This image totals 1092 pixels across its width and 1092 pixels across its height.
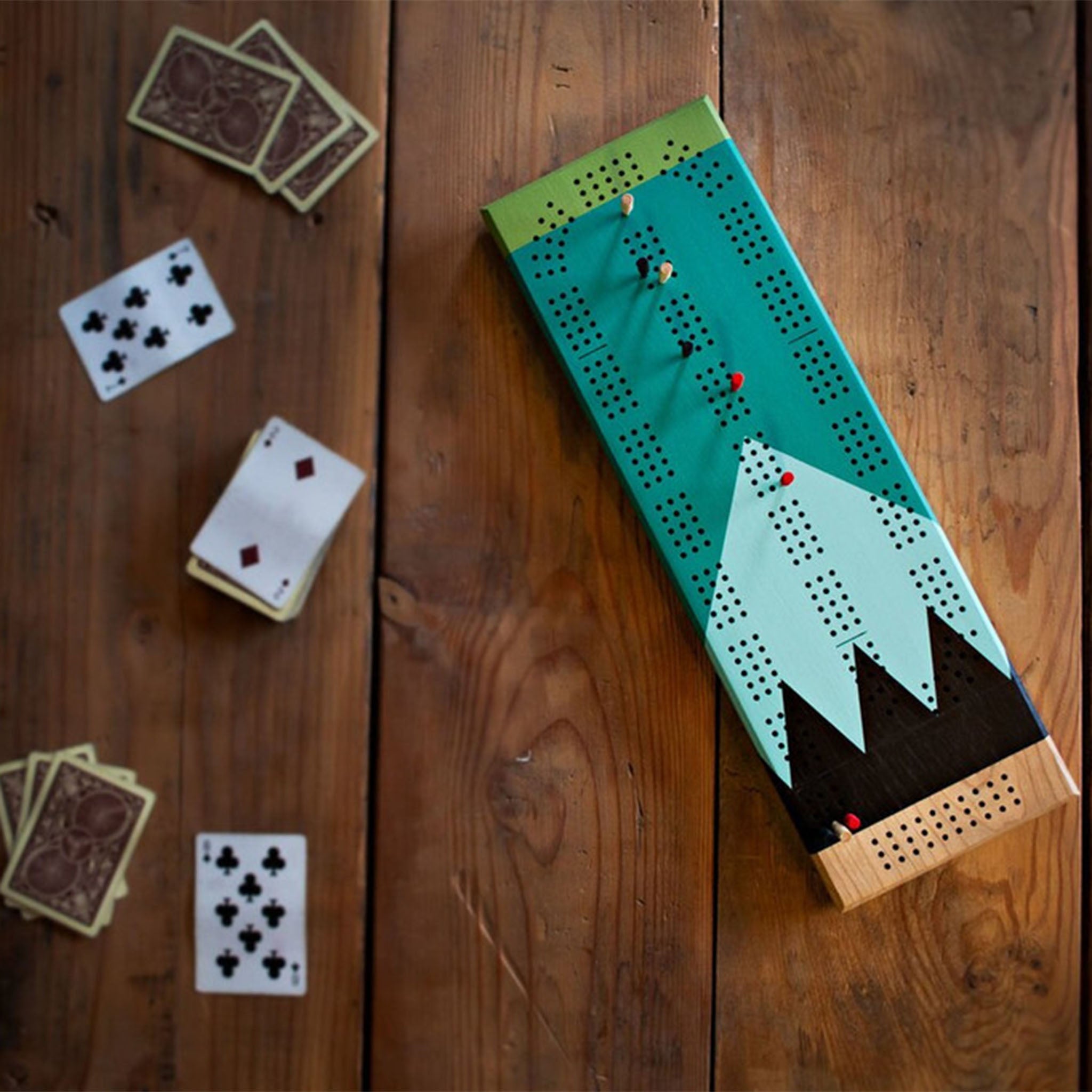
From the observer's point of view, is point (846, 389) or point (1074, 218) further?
point (1074, 218)

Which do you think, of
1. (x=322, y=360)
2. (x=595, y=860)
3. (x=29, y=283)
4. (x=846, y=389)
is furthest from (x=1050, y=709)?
(x=29, y=283)

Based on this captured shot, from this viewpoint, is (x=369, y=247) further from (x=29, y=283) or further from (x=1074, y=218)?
(x=1074, y=218)

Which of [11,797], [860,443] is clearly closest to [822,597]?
[860,443]


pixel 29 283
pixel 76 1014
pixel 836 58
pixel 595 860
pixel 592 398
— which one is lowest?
pixel 76 1014

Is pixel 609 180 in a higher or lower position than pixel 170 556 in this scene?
higher

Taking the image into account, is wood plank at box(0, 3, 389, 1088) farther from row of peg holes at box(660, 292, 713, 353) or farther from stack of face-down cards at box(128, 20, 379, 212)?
row of peg holes at box(660, 292, 713, 353)

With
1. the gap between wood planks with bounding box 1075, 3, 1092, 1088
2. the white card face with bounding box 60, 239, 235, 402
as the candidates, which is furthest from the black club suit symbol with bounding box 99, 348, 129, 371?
the gap between wood planks with bounding box 1075, 3, 1092, 1088

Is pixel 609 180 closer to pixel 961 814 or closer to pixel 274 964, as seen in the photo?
pixel 961 814
